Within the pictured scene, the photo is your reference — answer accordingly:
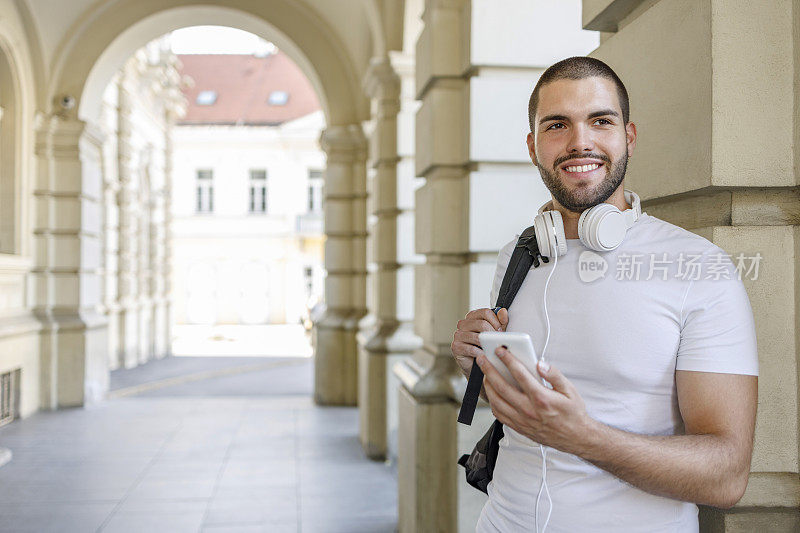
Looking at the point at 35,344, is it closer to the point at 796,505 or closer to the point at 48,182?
the point at 48,182

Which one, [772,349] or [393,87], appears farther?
[393,87]

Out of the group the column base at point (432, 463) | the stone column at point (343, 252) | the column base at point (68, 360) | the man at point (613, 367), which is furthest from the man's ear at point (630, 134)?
the column base at point (68, 360)

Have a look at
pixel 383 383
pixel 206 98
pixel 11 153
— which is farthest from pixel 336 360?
pixel 206 98

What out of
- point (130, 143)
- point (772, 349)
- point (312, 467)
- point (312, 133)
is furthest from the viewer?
point (312, 133)

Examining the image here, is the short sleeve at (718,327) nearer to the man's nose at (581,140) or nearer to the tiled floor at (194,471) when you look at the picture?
the man's nose at (581,140)

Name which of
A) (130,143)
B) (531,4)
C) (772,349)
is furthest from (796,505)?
(130,143)

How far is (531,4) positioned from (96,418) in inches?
305

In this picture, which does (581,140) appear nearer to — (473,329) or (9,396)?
(473,329)

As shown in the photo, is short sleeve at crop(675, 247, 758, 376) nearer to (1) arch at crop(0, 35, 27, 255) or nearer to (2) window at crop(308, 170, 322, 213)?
(1) arch at crop(0, 35, 27, 255)

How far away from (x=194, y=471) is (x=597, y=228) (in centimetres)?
598

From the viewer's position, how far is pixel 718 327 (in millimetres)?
1332

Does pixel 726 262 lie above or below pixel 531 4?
below

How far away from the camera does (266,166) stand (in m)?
31.2

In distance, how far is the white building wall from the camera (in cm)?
3088
